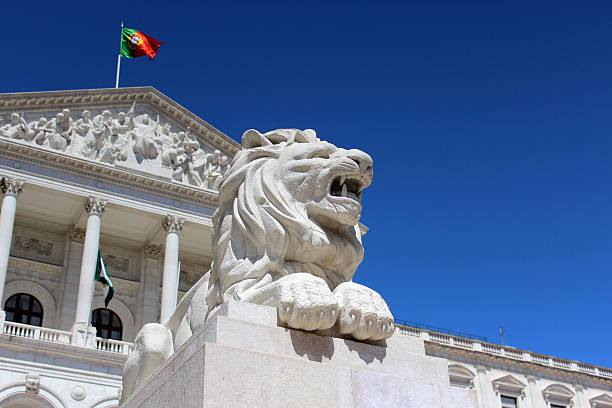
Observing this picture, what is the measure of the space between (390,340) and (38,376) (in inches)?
814

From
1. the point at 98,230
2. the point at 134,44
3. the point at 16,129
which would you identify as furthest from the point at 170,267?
the point at 134,44

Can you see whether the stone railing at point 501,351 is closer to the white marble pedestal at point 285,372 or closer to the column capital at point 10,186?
the column capital at point 10,186

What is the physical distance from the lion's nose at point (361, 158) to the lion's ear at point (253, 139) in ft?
2.06

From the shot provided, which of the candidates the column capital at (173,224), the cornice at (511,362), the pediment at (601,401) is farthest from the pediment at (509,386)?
the column capital at (173,224)

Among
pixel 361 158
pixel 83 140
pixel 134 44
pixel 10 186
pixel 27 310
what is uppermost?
pixel 134 44

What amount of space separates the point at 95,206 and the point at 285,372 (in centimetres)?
2468

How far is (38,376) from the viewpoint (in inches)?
879

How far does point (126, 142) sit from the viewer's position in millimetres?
29094

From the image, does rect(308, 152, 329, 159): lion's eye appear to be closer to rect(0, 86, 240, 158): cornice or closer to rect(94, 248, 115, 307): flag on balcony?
rect(94, 248, 115, 307): flag on balcony

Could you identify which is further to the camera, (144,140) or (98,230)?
(144,140)

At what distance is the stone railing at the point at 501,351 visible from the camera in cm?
3362

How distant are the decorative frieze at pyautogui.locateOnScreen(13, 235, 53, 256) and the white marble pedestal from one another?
2718 centimetres

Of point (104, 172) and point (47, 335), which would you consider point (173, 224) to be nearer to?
point (104, 172)

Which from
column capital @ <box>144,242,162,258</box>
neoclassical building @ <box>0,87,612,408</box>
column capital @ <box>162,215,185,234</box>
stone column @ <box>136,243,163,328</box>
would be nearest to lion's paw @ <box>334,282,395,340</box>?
neoclassical building @ <box>0,87,612,408</box>
